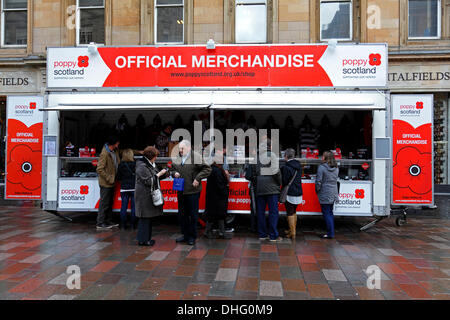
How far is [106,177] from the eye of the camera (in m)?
7.00

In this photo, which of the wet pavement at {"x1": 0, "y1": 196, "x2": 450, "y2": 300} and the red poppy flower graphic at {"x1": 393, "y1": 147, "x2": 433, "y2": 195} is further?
the red poppy flower graphic at {"x1": 393, "y1": 147, "x2": 433, "y2": 195}

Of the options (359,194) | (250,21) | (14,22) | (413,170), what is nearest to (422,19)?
(250,21)

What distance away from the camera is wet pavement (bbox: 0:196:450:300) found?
3963 millimetres

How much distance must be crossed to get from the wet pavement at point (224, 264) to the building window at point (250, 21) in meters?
6.87

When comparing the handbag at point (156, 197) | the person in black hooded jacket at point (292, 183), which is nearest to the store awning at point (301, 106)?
the person in black hooded jacket at point (292, 183)

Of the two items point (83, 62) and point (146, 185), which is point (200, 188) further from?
point (83, 62)

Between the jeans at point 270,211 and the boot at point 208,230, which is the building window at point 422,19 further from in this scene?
the boot at point 208,230

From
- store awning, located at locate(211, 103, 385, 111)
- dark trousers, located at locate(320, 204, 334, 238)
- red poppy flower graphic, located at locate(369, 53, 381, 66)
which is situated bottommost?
dark trousers, located at locate(320, 204, 334, 238)

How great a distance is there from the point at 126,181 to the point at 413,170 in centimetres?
590

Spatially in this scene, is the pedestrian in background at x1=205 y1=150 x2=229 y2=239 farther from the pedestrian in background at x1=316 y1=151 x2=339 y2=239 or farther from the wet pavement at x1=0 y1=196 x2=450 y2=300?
the pedestrian in background at x1=316 y1=151 x2=339 y2=239

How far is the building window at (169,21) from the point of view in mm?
11859

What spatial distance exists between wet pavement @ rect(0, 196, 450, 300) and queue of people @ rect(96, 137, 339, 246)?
0.31 meters

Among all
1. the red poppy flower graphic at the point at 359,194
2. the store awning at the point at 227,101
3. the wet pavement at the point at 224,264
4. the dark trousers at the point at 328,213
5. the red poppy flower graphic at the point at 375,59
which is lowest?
the wet pavement at the point at 224,264

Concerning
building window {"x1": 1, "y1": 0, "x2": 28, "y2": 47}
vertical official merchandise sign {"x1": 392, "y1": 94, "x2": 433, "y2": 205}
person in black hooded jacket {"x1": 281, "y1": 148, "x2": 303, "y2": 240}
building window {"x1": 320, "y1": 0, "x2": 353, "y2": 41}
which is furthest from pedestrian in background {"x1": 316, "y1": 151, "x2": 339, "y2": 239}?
building window {"x1": 1, "y1": 0, "x2": 28, "y2": 47}
